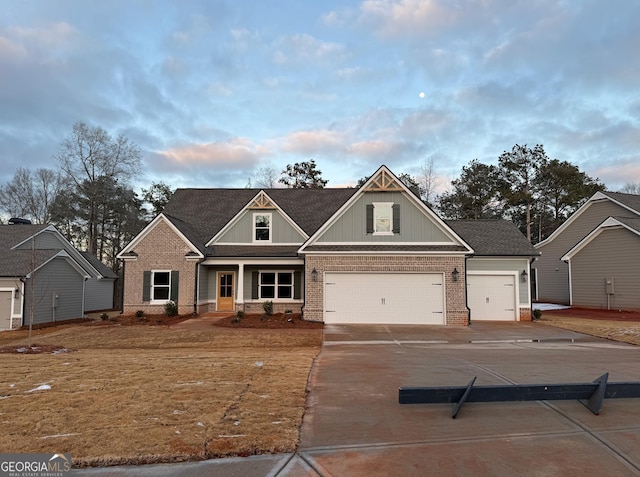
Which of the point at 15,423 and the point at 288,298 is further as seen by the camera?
the point at 288,298

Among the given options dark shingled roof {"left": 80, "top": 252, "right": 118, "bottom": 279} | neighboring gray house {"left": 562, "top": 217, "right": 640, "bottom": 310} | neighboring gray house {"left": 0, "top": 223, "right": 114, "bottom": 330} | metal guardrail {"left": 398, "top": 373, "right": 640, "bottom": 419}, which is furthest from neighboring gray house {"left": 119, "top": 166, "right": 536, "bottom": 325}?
dark shingled roof {"left": 80, "top": 252, "right": 118, "bottom": 279}

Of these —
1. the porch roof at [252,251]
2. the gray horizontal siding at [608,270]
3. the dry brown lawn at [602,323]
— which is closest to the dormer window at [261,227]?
the porch roof at [252,251]

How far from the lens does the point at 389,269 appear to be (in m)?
17.8

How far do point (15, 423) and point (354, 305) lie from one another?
13.6 meters

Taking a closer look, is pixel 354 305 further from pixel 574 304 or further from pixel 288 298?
pixel 574 304

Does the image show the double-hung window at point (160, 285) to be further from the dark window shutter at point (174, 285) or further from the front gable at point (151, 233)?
the front gable at point (151, 233)

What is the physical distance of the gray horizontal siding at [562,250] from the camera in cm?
2745

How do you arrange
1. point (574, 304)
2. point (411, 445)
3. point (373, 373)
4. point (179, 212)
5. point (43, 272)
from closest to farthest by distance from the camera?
point (411, 445) → point (373, 373) → point (43, 272) → point (179, 212) → point (574, 304)

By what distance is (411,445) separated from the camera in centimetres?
474

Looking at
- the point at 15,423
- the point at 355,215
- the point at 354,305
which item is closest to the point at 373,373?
the point at 15,423

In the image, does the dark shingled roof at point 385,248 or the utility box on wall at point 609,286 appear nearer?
the dark shingled roof at point 385,248

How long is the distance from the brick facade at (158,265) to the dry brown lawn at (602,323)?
16694mm

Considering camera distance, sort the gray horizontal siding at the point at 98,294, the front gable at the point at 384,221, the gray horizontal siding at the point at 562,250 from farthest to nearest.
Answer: the gray horizontal siding at the point at 98,294
the gray horizontal siding at the point at 562,250
the front gable at the point at 384,221

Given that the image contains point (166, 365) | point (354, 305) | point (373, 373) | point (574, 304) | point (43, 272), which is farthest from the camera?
point (574, 304)
